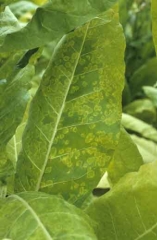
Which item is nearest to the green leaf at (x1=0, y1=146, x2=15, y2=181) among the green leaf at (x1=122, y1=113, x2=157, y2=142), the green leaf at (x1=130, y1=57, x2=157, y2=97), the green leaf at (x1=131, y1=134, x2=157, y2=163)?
the green leaf at (x1=131, y1=134, x2=157, y2=163)

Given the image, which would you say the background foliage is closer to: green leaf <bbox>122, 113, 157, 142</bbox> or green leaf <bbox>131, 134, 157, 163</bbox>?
green leaf <bbox>131, 134, 157, 163</bbox>

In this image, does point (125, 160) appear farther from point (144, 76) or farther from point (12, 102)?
point (144, 76)

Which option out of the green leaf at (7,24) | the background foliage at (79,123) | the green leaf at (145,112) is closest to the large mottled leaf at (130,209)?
the background foliage at (79,123)

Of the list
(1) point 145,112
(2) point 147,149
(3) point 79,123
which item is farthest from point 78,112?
(1) point 145,112

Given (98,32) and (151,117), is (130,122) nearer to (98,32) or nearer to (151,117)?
(151,117)

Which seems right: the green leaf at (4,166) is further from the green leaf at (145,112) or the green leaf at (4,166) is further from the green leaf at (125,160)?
the green leaf at (145,112)

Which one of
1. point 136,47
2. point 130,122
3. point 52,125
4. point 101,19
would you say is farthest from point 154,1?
point 136,47

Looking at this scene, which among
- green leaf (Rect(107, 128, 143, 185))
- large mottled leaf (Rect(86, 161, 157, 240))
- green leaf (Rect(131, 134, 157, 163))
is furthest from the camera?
green leaf (Rect(131, 134, 157, 163))
